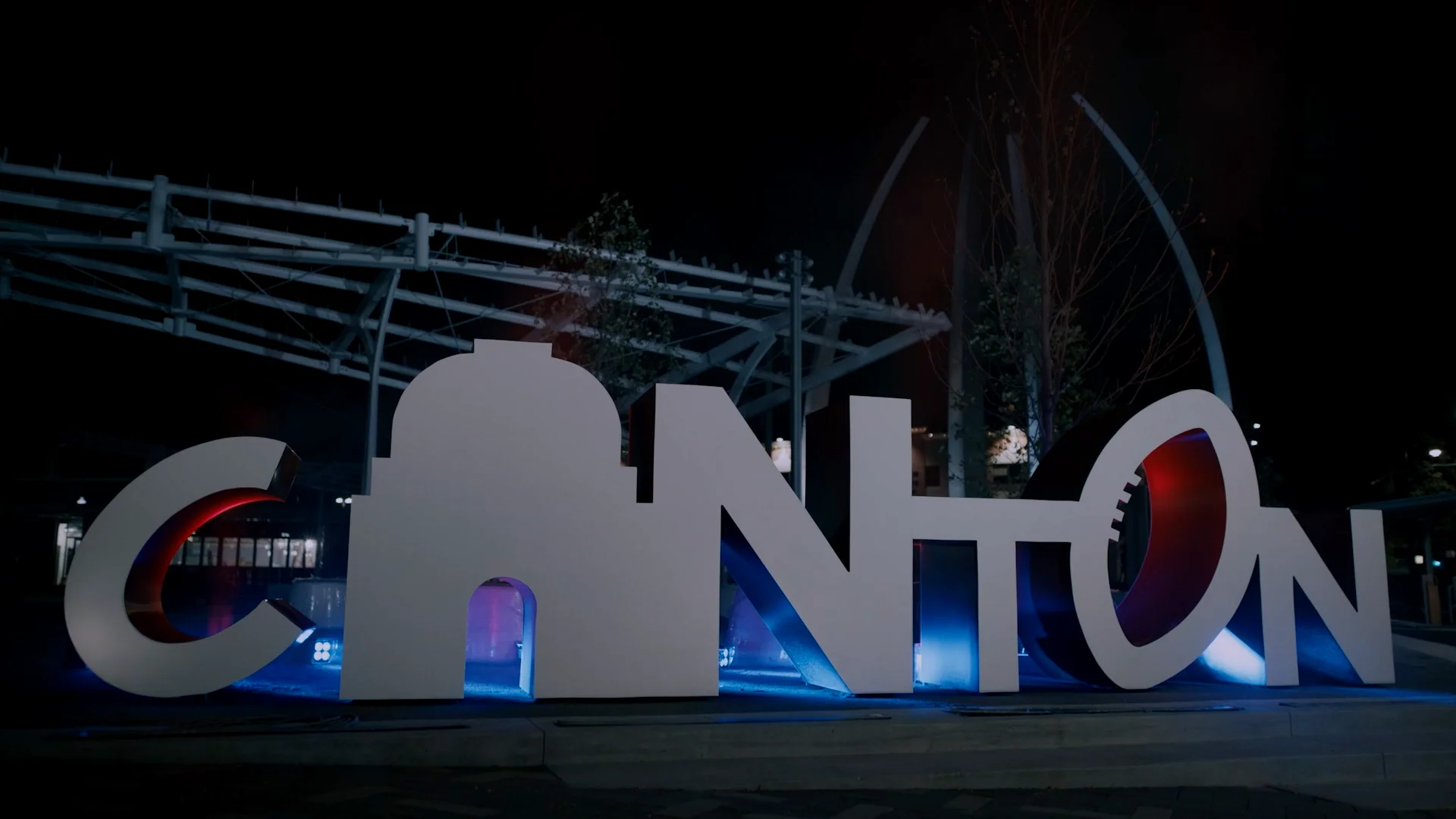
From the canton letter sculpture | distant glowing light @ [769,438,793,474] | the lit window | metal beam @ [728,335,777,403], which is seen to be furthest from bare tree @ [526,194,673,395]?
the lit window

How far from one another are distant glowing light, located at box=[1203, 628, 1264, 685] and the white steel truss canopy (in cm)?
1378

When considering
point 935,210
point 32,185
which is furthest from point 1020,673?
point 935,210

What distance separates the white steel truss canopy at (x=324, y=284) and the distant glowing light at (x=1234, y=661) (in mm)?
13779

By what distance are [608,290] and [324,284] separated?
10.3 metres

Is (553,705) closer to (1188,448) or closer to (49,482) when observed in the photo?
(1188,448)

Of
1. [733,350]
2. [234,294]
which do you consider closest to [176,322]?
[234,294]

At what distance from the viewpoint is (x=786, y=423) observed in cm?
6084

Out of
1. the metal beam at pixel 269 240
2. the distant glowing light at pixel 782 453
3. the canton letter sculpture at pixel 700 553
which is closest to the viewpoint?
the canton letter sculpture at pixel 700 553

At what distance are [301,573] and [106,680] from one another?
1444 inches

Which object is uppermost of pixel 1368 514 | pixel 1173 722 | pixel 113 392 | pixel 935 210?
pixel 935 210

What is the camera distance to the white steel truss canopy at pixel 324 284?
81.8 feet

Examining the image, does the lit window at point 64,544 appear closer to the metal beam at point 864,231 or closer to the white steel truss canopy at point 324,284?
the white steel truss canopy at point 324,284

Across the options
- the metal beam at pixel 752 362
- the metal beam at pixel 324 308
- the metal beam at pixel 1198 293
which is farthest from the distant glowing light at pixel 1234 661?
the metal beam at pixel 752 362

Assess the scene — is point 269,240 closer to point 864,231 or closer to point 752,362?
point 752,362
